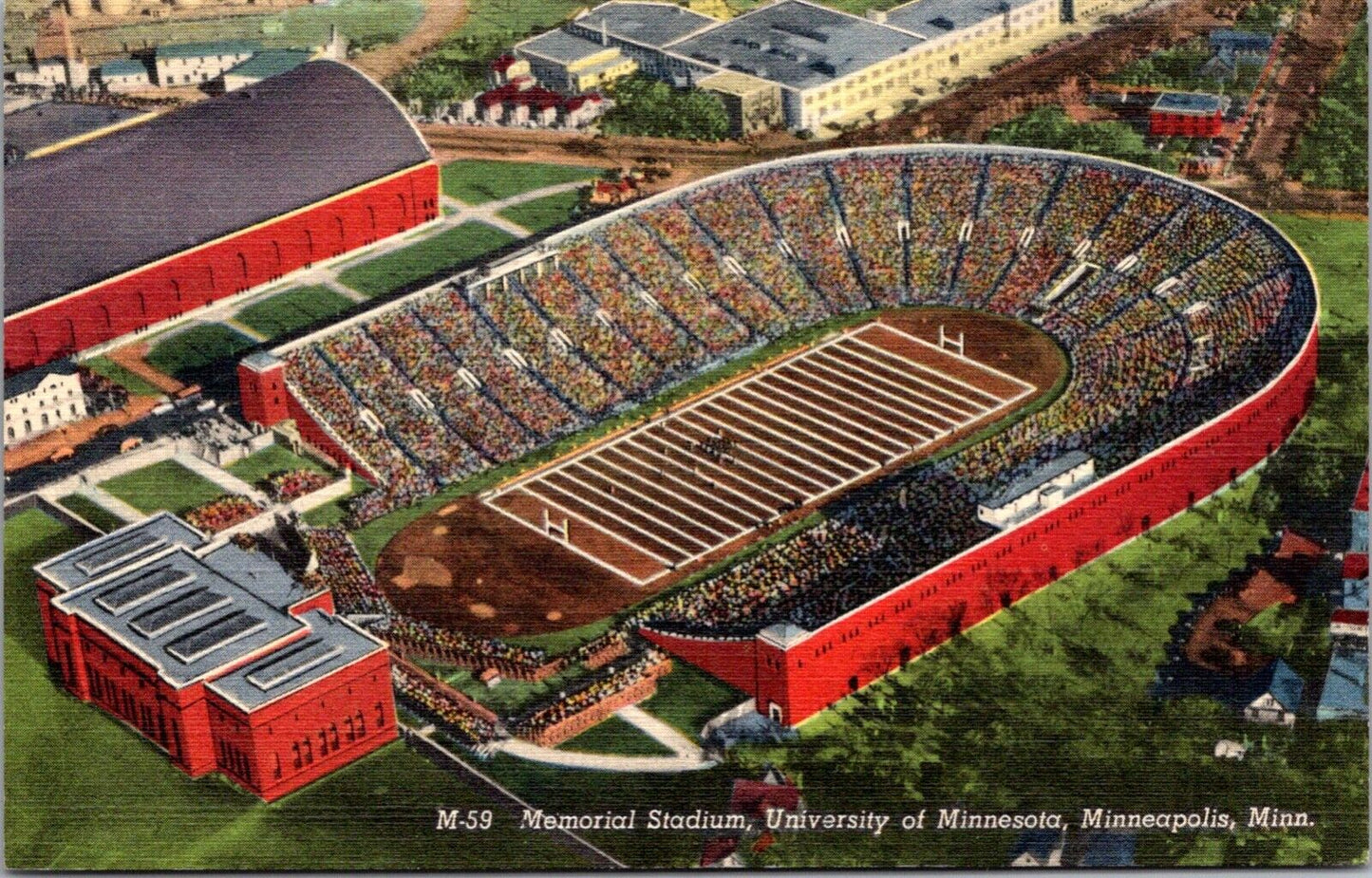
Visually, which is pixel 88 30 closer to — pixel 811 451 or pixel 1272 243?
pixel 811 451

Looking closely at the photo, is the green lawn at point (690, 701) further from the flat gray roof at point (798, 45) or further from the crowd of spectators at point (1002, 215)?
the flat gray roof at point (798, 45)

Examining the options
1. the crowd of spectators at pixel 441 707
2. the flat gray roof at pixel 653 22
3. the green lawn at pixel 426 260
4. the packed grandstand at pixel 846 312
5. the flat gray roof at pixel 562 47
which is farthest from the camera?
the flat gray roof at pixel 653 22

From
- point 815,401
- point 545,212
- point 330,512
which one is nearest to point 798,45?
point 545,212

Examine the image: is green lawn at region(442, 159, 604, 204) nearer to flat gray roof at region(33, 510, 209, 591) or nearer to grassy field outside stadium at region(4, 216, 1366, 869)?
flat gray roof at region(33, 510, 209, 591)

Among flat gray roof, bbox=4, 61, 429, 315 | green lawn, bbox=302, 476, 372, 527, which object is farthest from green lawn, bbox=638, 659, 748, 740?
flat gray roof, bbox=4, 61, 429, 315

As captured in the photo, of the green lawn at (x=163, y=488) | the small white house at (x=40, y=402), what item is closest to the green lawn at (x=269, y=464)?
the green lawn at (x=163, y=488)

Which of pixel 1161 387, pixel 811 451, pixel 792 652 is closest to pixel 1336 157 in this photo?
pixel 1161 387
